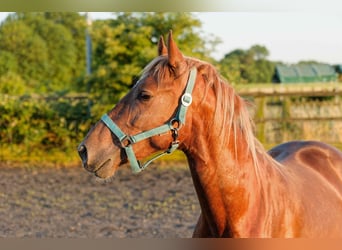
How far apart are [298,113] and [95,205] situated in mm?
5488

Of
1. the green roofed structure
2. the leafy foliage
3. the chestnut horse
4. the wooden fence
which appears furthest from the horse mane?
the green roofed structure

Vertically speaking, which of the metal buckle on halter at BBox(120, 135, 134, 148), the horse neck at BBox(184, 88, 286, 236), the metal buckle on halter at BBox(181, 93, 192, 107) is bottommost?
the horse neck at BBox(184, 88, 286, 236)

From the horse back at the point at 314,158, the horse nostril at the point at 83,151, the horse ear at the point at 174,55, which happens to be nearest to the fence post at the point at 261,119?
the horse back at the point at 314,158

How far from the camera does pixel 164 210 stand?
609cm

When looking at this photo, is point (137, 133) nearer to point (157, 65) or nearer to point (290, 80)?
point (157, 65)

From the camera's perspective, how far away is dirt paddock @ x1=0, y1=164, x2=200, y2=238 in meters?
5.29

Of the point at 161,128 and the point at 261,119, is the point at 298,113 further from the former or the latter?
the point at 161,128

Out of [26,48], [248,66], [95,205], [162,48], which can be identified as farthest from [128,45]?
[162,48]

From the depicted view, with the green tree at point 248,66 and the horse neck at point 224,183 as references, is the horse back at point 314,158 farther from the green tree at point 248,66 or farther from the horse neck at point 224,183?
the green tree at point 248,66

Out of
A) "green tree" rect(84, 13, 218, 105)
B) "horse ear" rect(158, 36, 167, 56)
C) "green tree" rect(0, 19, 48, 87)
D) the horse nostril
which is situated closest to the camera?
the horse nostril

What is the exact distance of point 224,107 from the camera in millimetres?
2084

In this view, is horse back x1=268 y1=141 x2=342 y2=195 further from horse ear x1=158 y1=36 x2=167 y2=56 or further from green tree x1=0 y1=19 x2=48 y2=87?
green tree x1=0 y1=19 x2=48 y2=87

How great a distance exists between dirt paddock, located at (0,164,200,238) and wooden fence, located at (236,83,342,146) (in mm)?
2374
